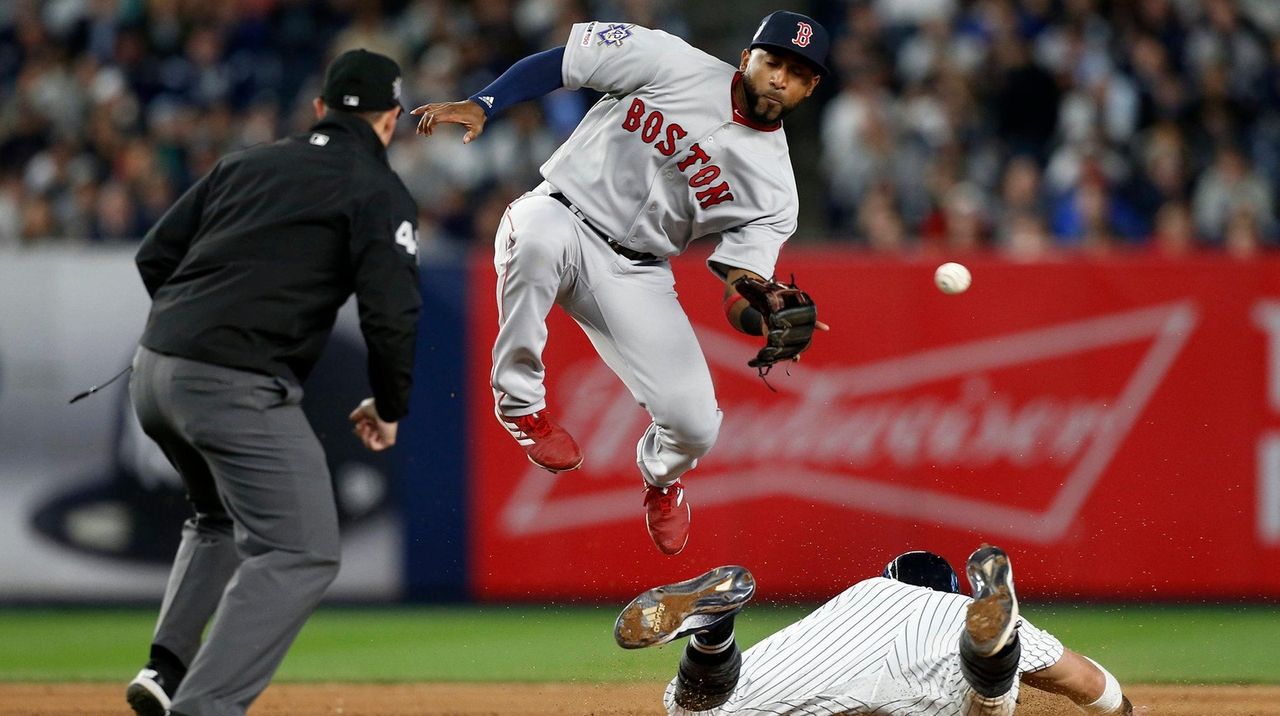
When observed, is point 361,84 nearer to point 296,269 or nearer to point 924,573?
point 296,269

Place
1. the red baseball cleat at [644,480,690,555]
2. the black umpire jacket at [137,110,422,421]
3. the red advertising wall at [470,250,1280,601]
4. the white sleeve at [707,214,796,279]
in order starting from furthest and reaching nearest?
the red advertising wall at [470,250,1280,601], the red baseball cleat at [644,480,690,555], the white sleeve at [707,214,796,279], the black umpire jacket at [137,110,422,421]

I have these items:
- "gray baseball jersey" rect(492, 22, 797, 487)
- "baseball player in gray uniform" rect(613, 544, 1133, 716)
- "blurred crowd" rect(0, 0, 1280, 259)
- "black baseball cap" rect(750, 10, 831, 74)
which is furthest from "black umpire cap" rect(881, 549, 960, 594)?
"blurred crowd" rect(0, 0, 1280, 259)

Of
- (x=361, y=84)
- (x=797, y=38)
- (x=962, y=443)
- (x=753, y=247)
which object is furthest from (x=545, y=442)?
(x=962, y=443)

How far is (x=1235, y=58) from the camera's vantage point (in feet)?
38.1

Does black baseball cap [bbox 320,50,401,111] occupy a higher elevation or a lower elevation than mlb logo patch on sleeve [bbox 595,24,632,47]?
lower

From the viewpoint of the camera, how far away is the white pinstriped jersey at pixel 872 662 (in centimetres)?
515

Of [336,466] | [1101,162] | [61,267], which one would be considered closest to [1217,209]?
[1101,162]

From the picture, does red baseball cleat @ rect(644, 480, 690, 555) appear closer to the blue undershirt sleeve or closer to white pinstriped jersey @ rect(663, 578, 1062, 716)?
white pinstriped jersey @ rect(663, 578, 1062, 716)

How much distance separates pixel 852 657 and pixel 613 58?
7.52ft

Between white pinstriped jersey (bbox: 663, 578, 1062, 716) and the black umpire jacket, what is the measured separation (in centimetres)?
152

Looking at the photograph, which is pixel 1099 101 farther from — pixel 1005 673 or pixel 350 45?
pixel 1005 673

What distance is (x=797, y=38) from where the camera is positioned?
555 centimetres

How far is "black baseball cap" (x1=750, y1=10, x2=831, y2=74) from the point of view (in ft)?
18.2

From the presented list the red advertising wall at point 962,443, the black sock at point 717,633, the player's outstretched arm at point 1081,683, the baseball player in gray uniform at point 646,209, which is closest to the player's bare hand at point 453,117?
the baseball player in gray uniform at point 646,209
